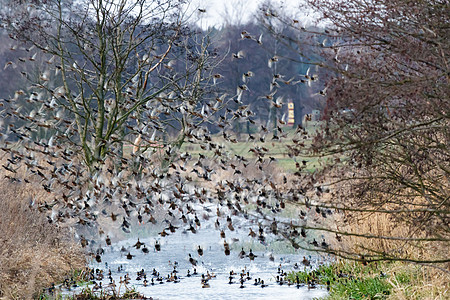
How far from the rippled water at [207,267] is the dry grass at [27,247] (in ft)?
2.26

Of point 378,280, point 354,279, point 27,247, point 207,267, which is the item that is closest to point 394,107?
point 378,280

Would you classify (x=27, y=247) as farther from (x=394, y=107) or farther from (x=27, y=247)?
(x=394, y=107)

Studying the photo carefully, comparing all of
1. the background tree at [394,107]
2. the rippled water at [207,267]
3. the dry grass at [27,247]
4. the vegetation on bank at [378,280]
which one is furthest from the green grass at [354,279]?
the dry grass at [27,247]

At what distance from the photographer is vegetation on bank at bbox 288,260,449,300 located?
5840mm

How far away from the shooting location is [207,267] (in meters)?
9.33

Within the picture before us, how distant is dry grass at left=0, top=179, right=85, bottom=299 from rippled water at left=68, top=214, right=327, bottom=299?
688 mm

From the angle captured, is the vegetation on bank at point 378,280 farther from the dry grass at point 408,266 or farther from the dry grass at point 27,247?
the dry grass at point 27,247

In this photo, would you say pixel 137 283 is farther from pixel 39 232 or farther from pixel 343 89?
pixel 343 89

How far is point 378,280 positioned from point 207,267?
354 cm

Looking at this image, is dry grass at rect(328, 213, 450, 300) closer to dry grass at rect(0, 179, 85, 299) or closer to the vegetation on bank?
the vegetation on bank

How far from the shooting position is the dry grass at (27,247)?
6.58 m

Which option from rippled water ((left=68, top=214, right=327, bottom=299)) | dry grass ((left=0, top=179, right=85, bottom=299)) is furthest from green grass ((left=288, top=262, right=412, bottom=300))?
dry grass ((left=0, top=179, right=85, bottom=299))

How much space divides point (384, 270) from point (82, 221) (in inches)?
171

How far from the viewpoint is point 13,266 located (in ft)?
21.8
